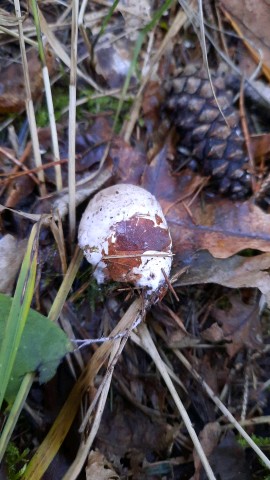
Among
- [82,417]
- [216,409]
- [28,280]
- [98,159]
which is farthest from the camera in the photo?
[98,159]

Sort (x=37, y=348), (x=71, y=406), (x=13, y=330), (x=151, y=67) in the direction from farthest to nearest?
(x=151, y=67) → (x=71, y=406) → (x=37, y=348) → (x=13, y=330)

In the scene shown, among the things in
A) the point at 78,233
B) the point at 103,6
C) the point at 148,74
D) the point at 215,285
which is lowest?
the point at 215,285

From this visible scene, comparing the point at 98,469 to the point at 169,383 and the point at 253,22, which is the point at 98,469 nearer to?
the point at 169,383

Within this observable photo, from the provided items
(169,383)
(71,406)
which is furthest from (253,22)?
(71,406)

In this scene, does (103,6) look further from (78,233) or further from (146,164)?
(78,233)

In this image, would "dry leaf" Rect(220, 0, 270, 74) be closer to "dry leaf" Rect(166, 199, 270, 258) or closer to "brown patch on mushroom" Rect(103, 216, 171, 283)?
"dry leaf" Rect(166, 199, 270, 258)

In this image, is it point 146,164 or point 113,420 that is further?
point 146,164

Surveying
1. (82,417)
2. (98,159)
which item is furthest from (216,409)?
(98,159)
